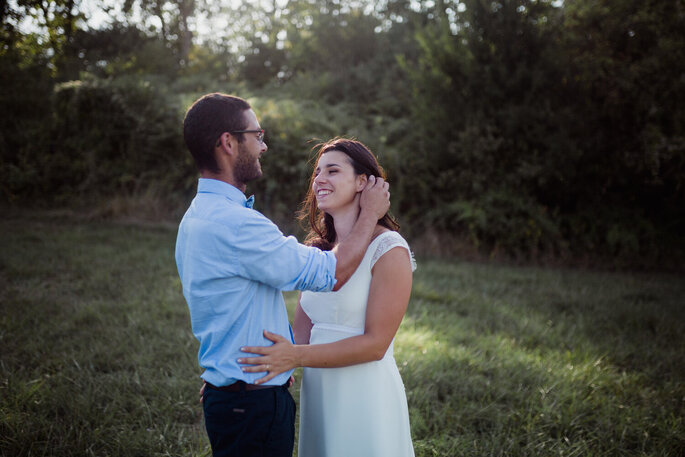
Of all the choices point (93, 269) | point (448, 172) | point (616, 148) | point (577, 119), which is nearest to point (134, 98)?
point (93, 269)

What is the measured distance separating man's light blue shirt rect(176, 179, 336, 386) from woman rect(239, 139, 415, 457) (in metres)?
0.27

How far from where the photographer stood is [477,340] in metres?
5.00

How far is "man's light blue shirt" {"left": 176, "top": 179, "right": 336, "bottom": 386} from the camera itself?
176 cm

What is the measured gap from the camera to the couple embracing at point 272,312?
178 cm

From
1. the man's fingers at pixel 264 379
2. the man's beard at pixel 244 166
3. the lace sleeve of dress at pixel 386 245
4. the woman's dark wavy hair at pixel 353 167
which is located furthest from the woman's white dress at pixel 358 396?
the man's beard at pixel 244 166

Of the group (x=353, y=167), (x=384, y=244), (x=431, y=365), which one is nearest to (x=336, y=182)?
(x=353, y=167)

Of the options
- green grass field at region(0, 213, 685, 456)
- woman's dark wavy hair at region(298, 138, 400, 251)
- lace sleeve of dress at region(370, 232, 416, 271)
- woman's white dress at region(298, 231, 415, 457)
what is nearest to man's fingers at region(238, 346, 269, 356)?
woman's white dress at region(298, 231, 415, 457)

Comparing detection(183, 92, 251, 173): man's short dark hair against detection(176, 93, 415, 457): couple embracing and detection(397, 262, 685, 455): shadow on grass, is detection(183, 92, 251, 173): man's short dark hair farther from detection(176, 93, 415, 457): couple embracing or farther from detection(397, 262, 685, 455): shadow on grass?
detection(397, 262, 685, 455): shadow on grass

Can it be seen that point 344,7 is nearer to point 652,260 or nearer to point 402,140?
point 402,140

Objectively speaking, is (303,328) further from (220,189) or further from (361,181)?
(220,189)

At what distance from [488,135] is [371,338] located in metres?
8.72

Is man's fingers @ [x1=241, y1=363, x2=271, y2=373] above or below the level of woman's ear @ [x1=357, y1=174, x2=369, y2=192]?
below

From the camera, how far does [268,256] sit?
5.75 feet

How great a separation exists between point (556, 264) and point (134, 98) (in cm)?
1073
